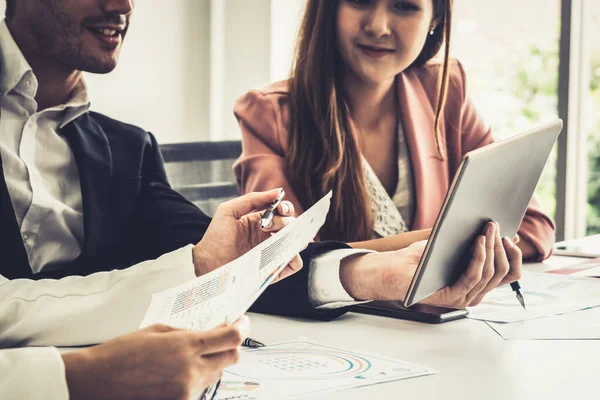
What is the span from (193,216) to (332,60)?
57 centimetres

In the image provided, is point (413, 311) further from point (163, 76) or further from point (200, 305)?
point (163, 76)

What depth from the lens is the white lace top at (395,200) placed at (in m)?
1.87

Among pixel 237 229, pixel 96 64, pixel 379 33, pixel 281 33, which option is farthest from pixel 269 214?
pixel 281 33

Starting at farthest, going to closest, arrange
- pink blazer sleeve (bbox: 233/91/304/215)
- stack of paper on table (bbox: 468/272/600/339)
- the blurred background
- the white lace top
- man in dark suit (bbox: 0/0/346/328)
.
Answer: the blurred background
the white lace top
pink blazer sleeve (bbox: 233/91/304/215)
man in dark suit (bbox: 0/0/346/328)
stack of paper on table (bbox: 468/272/600/339)

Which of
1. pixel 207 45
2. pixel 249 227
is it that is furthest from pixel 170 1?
pixel 249 227

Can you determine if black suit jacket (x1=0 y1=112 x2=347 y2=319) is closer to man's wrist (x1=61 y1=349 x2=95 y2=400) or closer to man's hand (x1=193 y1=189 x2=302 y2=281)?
man's hand (x1=193 y1=189 x2=302 y2=281)

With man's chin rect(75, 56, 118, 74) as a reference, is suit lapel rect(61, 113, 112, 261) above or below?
below

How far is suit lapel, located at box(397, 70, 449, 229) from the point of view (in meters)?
1.91

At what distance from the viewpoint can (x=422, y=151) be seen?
1956mm

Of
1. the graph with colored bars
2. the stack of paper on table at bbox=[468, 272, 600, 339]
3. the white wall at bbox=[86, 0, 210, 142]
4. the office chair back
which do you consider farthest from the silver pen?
the white wall at bbox=[86, 0, 210, 142]

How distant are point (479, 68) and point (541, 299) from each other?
248cm

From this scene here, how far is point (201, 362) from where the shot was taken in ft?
2.27

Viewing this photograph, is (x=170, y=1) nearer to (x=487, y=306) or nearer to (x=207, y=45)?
(x=207, y=45)

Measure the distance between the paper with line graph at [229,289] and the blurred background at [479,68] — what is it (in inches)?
96.9
